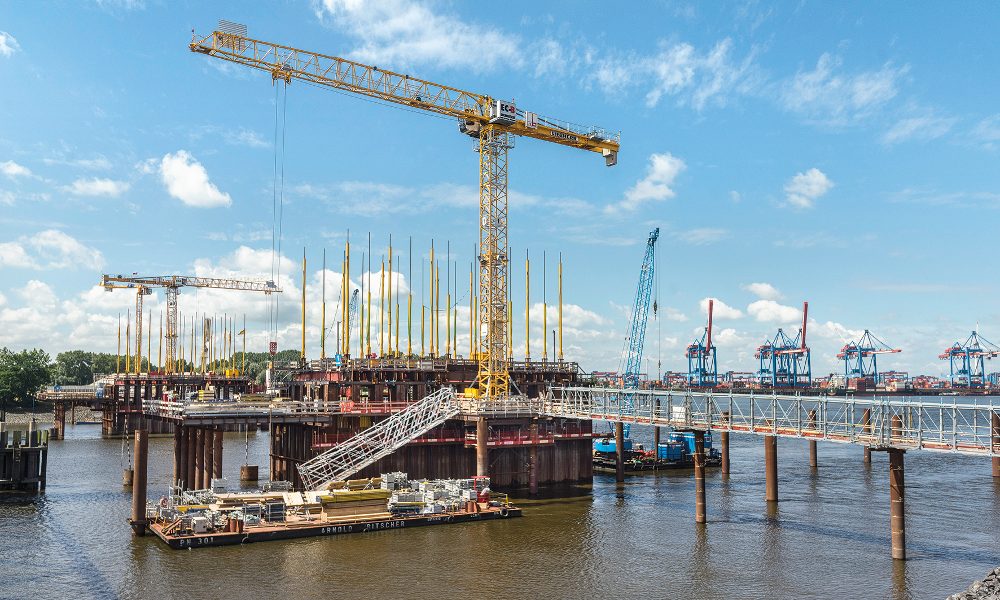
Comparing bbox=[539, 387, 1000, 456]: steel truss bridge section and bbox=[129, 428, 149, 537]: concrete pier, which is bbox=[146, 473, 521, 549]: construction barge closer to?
bbox=[129, 428, 149, 537]: concrete pier

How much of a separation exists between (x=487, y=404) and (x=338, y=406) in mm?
12715

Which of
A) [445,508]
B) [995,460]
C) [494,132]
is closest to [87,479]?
[445,508]

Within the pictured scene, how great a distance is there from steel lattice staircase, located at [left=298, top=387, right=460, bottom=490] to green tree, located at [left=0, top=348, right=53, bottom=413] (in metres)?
149

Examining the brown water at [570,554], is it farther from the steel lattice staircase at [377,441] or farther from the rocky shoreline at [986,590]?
the rocky shoreline at [986,590]

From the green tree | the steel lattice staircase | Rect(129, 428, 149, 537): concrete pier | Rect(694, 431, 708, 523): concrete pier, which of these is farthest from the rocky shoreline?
the green tree

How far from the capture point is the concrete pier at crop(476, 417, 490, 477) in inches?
2566

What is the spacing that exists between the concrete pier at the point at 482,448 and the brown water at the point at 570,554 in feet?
17.2

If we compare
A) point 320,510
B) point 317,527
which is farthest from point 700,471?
point 317,527

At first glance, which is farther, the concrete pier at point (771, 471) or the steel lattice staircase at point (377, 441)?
the concrete pier at point (771, 471)

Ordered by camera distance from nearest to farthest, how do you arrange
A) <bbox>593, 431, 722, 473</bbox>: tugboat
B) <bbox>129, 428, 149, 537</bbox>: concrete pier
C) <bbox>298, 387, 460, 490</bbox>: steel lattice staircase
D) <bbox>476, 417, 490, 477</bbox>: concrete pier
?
<bbox>129, 428, 149, 537</bbox>: concrete pier < <bbox>298, 387, 460, 490</bbox>: steel lattice staircase < <bbox>476, 417, 490, 477</bbox>: concrete pier < <bbox>593, 431, 722, 473</bbox>: tugboat

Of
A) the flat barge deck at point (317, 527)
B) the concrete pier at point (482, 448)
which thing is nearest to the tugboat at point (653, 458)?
the concrete pier at point (482, 448)

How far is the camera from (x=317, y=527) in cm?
5253

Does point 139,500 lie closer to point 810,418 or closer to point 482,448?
point 482,448

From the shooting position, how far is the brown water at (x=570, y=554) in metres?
41.9
